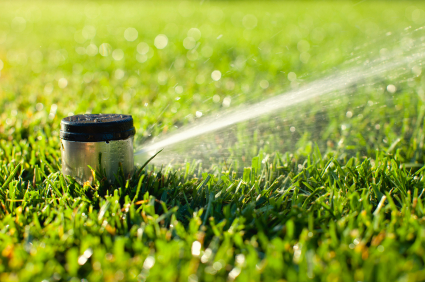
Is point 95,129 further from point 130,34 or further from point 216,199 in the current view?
point 130,34

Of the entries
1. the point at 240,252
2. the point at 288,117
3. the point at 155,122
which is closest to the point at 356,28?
the point at 288,117

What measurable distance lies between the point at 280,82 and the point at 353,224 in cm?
257

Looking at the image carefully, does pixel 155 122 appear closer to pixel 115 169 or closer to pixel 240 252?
pixel 115 169

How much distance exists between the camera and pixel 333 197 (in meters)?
1.57

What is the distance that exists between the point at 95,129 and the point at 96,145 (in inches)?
3.3

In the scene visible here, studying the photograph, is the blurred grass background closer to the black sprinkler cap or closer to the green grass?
the green grass

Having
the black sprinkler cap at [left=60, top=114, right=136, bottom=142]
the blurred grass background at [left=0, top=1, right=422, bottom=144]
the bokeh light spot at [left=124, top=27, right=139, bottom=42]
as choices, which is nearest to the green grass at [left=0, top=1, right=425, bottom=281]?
the blurred grass background at [left=0, top=1, right=422, bottom=144]

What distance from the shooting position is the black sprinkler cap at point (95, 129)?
1.49 meters

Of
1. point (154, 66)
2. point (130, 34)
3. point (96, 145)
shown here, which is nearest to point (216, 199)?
point (96, 145)

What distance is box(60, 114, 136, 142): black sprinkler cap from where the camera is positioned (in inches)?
58.7

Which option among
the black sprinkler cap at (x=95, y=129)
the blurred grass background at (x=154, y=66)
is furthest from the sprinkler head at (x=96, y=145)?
the blurred grass background at (x=154, y=66)

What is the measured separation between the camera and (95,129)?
4.90ft

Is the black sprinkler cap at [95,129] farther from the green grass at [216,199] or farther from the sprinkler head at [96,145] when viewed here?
the green grass at [216,199]

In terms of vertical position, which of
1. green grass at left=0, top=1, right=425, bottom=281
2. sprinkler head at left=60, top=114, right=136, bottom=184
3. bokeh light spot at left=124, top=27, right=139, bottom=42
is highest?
bokeh light spot at left=124, top=27, right=139, bottom=42
